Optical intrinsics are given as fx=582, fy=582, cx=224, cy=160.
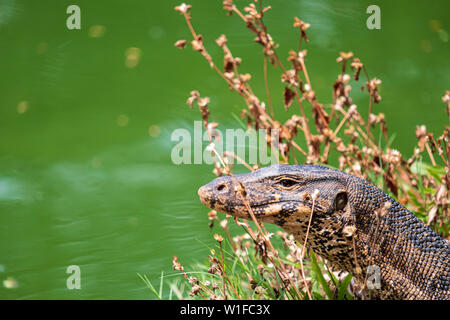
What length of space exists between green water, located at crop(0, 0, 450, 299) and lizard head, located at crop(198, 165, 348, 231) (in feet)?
4.43

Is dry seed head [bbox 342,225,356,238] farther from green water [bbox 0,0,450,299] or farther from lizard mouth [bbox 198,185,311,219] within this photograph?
green water [bbox 0,0,450,299]

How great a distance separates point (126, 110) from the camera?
14.6 feet

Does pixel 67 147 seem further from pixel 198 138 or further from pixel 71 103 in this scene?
pixel 198 138

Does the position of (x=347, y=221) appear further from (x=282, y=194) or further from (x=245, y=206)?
(x=245, y=206)

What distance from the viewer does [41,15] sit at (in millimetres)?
4895

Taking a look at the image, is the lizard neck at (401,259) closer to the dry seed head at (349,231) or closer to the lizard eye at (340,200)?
the lizard eye at (340,200)

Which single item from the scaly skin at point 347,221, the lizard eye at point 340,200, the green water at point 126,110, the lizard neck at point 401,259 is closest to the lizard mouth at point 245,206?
the scaly skin at point 347,221

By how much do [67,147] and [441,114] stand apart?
2.80 m

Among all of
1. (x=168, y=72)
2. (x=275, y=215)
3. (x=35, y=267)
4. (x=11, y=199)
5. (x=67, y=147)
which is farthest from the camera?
(x=168, y=72)

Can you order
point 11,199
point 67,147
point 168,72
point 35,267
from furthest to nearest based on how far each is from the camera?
point 168,72 → point 67,147 → point 11,199 → point 35,267

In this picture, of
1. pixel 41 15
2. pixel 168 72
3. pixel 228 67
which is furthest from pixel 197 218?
pixel 41 15

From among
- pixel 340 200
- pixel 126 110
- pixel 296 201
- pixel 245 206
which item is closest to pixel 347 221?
pixel 340 200

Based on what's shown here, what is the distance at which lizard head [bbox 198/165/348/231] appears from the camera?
191 centimetres

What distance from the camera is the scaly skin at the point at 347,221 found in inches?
75.7
